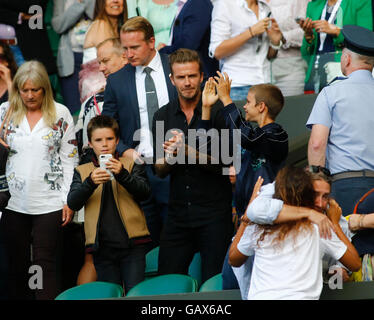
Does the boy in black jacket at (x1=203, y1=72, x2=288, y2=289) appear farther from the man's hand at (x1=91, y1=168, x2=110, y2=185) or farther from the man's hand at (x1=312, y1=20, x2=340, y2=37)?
the man's hand at (x1=312, y1=20, x2=340, y2=37)

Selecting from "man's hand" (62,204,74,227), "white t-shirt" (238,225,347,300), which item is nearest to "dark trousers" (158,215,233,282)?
"man's hand" (62,204,74,227)

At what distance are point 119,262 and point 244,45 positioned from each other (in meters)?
2.31

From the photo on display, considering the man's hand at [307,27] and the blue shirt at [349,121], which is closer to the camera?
the blue shirt at [349,121]

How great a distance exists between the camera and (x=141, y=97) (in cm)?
602

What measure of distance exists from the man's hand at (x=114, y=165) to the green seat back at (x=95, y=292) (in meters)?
0.72

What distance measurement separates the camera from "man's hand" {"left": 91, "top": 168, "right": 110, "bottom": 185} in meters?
5.24

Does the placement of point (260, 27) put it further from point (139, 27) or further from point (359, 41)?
point (359, 41)

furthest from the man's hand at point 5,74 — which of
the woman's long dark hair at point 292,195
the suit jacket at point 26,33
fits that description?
the woman's long dark hair at point 292,195

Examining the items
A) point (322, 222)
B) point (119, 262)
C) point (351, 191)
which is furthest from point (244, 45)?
point (322, 222)

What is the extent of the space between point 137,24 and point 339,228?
2.52 meters

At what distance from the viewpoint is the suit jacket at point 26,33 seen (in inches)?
286

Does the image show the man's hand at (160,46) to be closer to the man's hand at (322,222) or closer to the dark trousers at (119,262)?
the dark trousers at (119,262)
